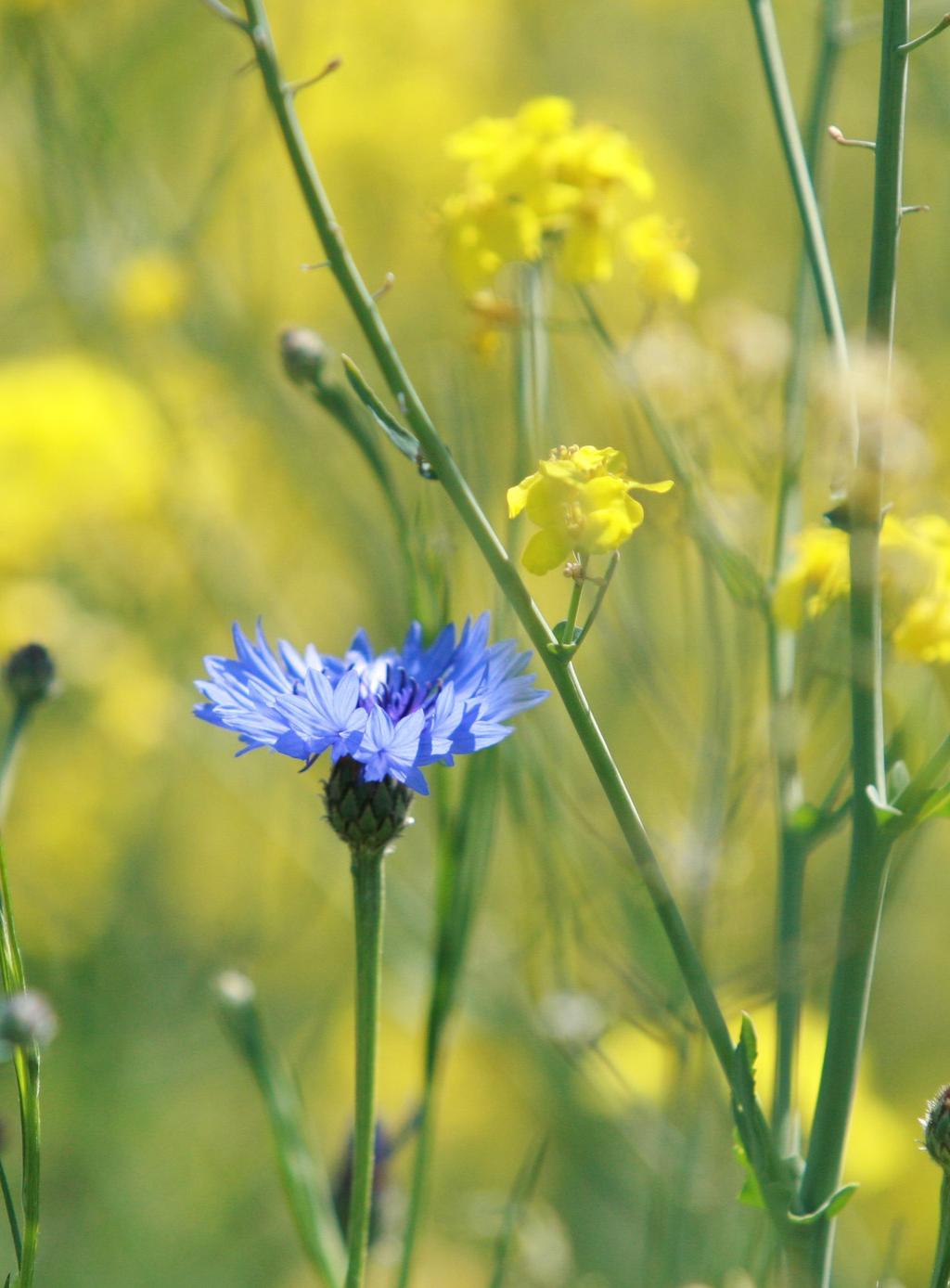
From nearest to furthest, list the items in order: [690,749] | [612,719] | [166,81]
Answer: [690,749], [612,719], [166,81]

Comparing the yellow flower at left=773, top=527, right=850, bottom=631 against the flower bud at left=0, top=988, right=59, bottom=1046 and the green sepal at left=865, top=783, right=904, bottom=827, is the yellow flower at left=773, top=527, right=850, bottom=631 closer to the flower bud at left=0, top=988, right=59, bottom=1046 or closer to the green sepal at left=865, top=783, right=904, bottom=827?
the green sepal at left=865, top=783, right=904, bottom=827

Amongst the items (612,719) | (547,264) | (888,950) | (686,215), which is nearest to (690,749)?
(547,264)

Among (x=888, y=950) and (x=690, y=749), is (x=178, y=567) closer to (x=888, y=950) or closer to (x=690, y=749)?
(x=690, y=749)

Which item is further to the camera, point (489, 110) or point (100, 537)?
point (489, 110)

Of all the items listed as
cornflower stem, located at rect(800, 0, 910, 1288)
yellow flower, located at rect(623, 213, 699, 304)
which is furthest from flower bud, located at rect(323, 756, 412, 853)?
yellow flower, located at rect(623, 213, 699, 304)

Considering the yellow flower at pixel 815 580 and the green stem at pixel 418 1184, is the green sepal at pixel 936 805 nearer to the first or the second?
the yellow flower at pixel 815 580

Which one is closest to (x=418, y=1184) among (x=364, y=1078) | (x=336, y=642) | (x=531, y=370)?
(x=364, y=1078)

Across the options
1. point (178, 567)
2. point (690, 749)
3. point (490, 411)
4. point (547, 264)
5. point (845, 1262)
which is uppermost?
point (490, 411)
